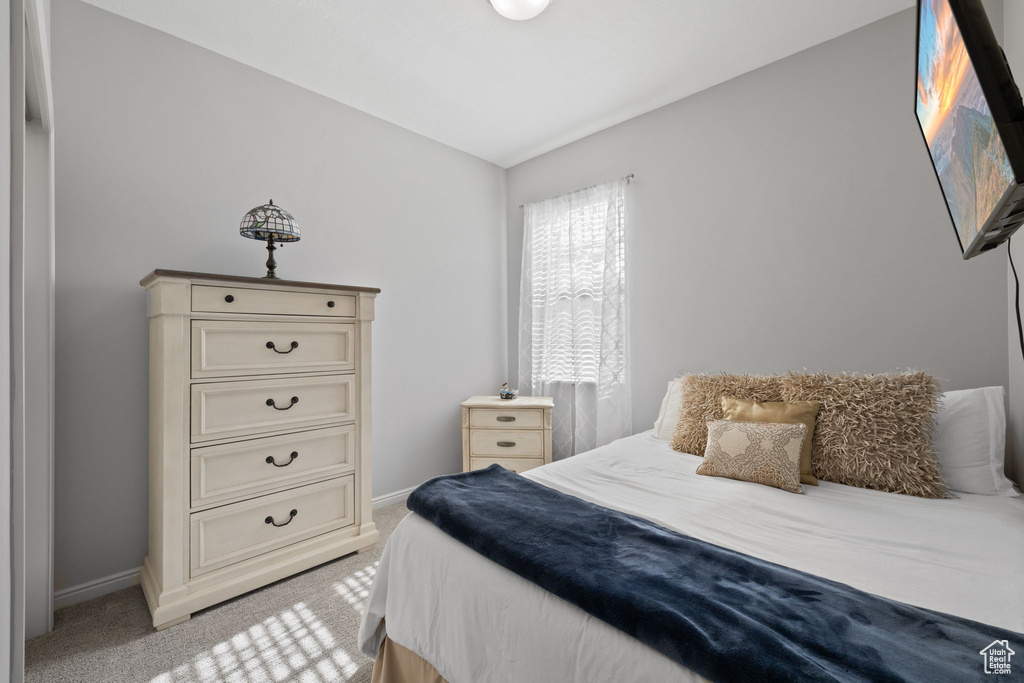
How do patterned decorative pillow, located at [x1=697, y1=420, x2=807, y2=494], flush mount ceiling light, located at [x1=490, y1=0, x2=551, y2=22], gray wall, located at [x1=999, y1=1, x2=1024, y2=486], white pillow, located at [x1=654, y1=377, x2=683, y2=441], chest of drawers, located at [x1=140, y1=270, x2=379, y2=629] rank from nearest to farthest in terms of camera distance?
gray wall, located at [x1=999, y1=1, x2=1024, y2=486], patterned decorative pillow, located at [x1=697, y1=420, x2=807, y2=494], chest of drawers, located at [x1=140, y1=270, x2=379, y2=629], flush mount ceiling light, located at [x1=490, y1=0, x2=551, y2=22], white pillow, located at [x1=654, y1=377, x2=683, y2=441]

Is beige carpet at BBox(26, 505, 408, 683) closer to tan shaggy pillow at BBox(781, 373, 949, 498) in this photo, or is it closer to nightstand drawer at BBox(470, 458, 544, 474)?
nightstand drawer at BBox(470, 458, 544, 474)

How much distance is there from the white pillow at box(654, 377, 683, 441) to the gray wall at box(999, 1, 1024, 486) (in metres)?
1.18

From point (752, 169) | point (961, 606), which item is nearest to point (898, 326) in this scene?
point (752, 169)

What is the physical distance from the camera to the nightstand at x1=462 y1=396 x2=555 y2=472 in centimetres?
304

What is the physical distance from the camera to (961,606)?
0.92 m

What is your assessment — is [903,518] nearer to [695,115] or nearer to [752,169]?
[752,169]

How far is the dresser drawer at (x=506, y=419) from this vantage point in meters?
3.05

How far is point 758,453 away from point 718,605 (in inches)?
40.2

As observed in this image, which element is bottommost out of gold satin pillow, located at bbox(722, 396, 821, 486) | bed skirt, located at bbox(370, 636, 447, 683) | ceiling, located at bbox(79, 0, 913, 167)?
bed skirt, located at bbox(370, 636, 447, 683)

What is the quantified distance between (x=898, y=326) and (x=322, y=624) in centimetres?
280

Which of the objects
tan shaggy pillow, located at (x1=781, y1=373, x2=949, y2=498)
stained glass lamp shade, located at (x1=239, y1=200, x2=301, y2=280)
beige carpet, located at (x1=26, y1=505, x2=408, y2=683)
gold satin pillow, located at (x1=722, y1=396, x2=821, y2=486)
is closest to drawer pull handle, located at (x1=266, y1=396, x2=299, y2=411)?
stained glass lamp shade, located at (x1=239, y1=200, x2=301, y2=280)

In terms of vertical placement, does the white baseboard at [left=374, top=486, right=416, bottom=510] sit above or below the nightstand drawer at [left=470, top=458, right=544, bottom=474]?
below

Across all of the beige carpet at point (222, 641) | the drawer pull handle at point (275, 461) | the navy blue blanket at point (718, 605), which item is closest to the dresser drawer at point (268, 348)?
the drawer pull handle at point (275, 461)

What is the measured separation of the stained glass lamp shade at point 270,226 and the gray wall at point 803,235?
205cm
